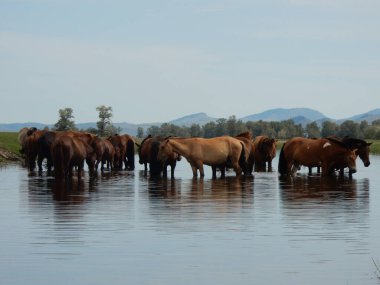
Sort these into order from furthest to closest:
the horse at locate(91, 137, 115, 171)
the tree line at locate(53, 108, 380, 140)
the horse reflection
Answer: the tree line at locate(53, 108, 380, 140), the horse at locate(91, 137, 115, 171), the horse reflection

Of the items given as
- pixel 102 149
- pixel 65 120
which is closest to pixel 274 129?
pixel 65 120

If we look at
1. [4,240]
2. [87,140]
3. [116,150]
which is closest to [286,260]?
[4,240]

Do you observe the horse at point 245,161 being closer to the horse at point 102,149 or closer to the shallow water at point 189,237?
the horse at point 102,149

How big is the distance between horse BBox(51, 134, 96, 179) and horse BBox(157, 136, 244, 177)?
108 inches

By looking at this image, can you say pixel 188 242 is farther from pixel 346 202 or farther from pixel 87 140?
pixel 87 140

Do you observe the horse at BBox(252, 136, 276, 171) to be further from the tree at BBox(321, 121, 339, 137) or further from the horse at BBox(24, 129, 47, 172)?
the tree at BBox(321, 121, 339, 137)

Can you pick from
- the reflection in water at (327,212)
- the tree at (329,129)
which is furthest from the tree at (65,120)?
the reflection in water at (327,212)

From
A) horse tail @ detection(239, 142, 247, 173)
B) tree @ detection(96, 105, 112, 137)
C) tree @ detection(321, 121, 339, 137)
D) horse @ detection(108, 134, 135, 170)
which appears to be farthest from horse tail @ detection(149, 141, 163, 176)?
tree @ detection(321, 121, 339, 137)

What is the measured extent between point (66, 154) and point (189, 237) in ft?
54.1

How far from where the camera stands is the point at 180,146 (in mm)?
31281

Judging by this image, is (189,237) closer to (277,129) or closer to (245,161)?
(245,161)

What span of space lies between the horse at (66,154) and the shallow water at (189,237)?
5215mm

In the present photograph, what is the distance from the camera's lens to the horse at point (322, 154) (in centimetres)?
3281

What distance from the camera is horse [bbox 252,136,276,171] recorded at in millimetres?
40812
